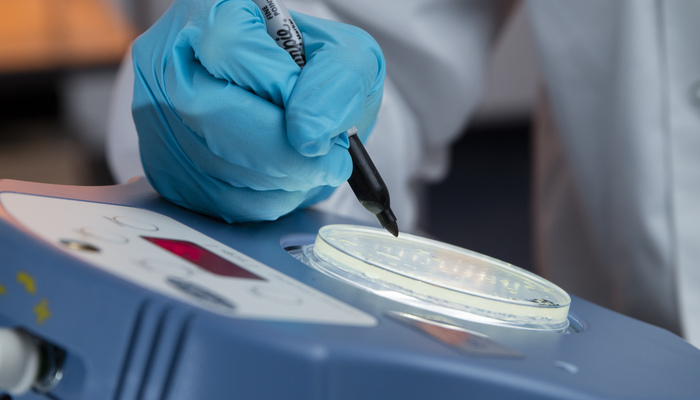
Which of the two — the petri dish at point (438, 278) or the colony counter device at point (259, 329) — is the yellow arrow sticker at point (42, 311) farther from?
the petri dish at point (438, 278)

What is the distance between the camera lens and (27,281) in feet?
1.00

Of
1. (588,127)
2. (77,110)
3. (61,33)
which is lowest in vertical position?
(77,110)

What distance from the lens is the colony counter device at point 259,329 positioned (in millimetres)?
262

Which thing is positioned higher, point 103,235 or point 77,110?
point 103,235

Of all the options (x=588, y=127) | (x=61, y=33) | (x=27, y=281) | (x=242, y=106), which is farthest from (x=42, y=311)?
(x=61, y=33)

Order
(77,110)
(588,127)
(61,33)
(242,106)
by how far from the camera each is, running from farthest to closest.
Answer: (77,110), (61,33), (588,127), (242,106)

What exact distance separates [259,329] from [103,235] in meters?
0.13

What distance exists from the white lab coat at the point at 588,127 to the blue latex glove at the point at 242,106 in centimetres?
24

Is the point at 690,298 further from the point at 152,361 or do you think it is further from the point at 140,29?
the point at 140,29

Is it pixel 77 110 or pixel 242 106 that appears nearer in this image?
pixel 242 106

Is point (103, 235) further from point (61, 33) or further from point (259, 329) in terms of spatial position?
point (61, 33)

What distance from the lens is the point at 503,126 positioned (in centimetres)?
263

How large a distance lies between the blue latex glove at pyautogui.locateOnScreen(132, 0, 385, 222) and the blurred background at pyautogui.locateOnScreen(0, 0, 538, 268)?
1.10 meters

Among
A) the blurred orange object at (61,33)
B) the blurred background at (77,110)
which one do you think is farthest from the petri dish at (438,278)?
the blurred orange object at (61,33)
